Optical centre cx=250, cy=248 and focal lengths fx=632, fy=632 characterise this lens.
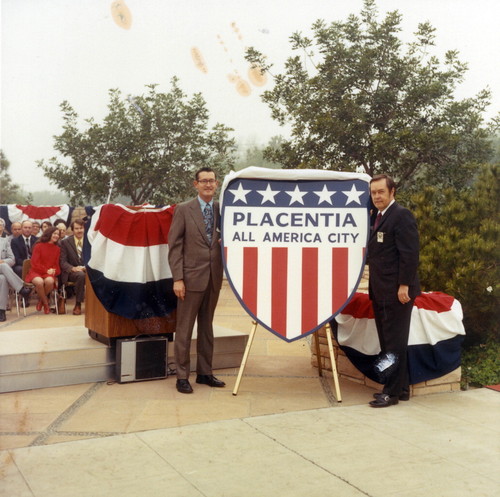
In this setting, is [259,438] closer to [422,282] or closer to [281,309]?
[281,309]

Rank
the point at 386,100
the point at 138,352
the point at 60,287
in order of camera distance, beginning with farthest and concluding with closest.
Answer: the point at 386,100 < the point at 60,287 < the point at 138,352

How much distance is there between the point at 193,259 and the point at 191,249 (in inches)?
2.9

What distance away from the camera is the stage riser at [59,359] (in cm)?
455

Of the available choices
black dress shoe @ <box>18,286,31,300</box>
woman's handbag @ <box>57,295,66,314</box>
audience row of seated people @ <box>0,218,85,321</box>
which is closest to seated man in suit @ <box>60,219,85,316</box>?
audience row of seated people @ <box>0,218,85,321</box>

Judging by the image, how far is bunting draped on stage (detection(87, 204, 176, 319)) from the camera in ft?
15.8

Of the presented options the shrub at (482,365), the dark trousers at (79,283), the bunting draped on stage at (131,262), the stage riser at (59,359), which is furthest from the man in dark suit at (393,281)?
the dark trousers at (79,283)

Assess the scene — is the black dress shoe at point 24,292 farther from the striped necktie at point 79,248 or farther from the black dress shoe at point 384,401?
the black dress shoe at point 384,401

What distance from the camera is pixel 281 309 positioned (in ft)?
14.2

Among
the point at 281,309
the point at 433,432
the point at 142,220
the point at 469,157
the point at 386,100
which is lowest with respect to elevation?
the point at 433,432

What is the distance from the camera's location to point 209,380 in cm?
477

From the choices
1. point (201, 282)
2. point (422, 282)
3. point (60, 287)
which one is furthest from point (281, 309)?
point (60, 287)

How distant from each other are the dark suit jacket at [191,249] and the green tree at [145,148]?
14.5m

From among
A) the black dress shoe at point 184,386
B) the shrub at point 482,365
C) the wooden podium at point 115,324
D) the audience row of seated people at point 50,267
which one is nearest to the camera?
the black dress shoe at point 184,386

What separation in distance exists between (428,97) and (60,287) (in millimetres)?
10193
